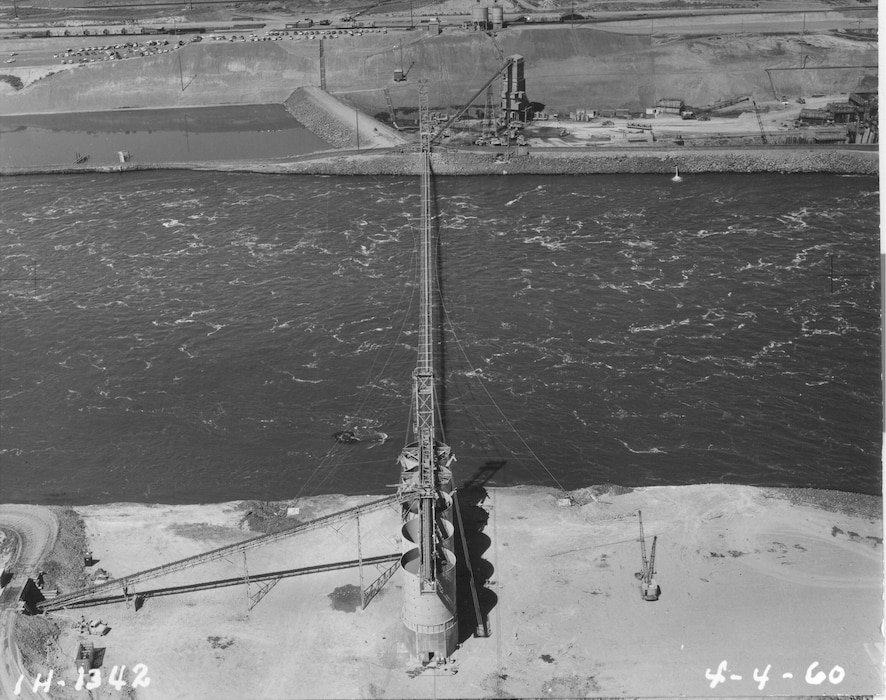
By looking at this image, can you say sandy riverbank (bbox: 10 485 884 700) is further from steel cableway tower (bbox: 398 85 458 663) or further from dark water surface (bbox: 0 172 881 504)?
dark water surface (bbox: 0 172 881 504)

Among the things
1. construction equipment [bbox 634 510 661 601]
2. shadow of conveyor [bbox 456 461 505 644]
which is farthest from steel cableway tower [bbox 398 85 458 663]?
construction equipment [bbox 634 510 661 601]

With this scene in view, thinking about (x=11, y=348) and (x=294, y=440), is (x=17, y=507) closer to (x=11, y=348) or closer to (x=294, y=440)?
(x=294, y=440)

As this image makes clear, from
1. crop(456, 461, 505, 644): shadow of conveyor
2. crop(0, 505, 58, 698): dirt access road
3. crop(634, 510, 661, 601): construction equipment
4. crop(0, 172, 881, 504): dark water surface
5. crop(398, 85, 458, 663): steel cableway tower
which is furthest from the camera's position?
crop(0, 172, 881, 504): dark water surface

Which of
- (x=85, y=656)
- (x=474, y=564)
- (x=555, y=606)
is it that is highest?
(x=474, y=564)

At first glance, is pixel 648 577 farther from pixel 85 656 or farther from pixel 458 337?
pixel 458 337

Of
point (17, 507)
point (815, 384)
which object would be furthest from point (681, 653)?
point (17, 507)

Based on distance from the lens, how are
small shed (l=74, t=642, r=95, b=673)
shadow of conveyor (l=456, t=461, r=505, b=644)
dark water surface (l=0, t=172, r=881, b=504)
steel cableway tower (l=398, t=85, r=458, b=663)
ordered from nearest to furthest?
1. steel cableway tower (l=398, t=85, r=458, b=663)
2. small shed (l=74, t=642, r=95, b=673)
3. shadow of conveyor (l=456, t=461, r=505, b=644)
4. dark water surface (l=0, t=172, r=881, b=504)

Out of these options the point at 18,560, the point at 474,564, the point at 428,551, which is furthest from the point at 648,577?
the point at 18,560
